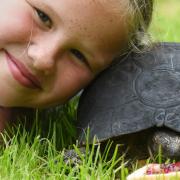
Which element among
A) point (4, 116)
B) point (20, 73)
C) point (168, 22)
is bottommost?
point (4, 116)

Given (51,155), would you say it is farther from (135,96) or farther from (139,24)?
Answer: (139,24)

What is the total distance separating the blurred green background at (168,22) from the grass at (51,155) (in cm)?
27

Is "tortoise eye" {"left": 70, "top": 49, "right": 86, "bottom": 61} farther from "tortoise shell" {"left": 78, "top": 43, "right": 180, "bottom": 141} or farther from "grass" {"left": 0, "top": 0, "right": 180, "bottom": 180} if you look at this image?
"grass" {"left": 0, "top": 0, "right": 180, "bottom": 180}

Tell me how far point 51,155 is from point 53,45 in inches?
13.6

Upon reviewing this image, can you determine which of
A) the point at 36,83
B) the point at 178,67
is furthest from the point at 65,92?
the point at 178,67

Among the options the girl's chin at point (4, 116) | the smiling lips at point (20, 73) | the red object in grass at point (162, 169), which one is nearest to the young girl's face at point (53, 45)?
the smiling lips at point (20, 73)

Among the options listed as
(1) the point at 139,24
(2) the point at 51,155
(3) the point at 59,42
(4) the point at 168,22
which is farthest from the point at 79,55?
(4) the point at 168,22

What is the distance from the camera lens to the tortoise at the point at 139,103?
186 cm

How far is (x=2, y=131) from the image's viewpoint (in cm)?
220

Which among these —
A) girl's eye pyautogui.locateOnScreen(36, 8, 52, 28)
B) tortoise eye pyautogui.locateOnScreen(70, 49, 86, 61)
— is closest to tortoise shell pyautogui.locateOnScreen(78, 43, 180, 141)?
tortoise eye pyautogui.locateOnScreen(70, 49, 86, 61)

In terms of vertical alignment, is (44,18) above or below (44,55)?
above

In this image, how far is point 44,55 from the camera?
1.94m

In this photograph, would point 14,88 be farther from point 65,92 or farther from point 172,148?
point 172,148

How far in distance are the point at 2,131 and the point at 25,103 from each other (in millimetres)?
145
